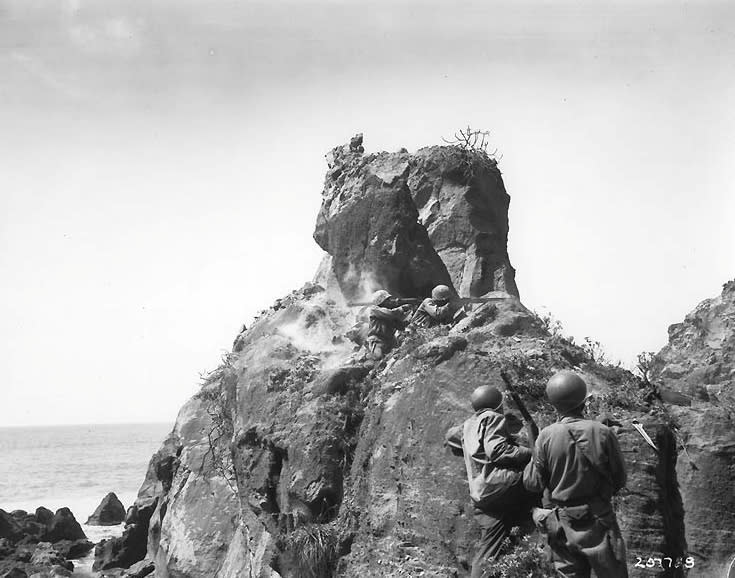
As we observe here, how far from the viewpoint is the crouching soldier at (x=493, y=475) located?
8242 mm

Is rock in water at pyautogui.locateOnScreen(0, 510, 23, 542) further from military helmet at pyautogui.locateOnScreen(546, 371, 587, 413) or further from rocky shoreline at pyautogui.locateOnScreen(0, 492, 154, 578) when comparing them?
Answer: military helmet at pyautogui.locateOnScreen(546, 371, 587, 413)

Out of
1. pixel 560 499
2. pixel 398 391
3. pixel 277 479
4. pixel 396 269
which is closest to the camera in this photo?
pixel 560 499

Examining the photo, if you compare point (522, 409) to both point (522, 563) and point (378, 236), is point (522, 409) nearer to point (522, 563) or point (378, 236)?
point (522, 563)

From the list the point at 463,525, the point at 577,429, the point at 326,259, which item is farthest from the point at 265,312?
the point at 577,429

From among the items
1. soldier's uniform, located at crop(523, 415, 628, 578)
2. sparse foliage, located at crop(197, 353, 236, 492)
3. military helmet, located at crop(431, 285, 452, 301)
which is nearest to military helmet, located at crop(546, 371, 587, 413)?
soldier's uniform, located at crop(523, 415, 628, 578)

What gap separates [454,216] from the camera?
1986cm

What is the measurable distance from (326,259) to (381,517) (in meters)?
9.20

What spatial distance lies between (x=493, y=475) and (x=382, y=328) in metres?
6.19

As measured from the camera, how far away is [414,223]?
54.4ft

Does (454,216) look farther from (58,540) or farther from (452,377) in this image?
(58,540)

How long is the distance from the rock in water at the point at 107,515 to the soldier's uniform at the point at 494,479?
30.7 metres

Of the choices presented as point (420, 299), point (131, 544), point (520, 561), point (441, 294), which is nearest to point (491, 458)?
point (520, 561)

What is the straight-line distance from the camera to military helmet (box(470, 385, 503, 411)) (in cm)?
886

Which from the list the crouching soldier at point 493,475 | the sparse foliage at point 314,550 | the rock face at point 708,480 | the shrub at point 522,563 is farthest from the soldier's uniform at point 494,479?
the rock face at point 708,480
